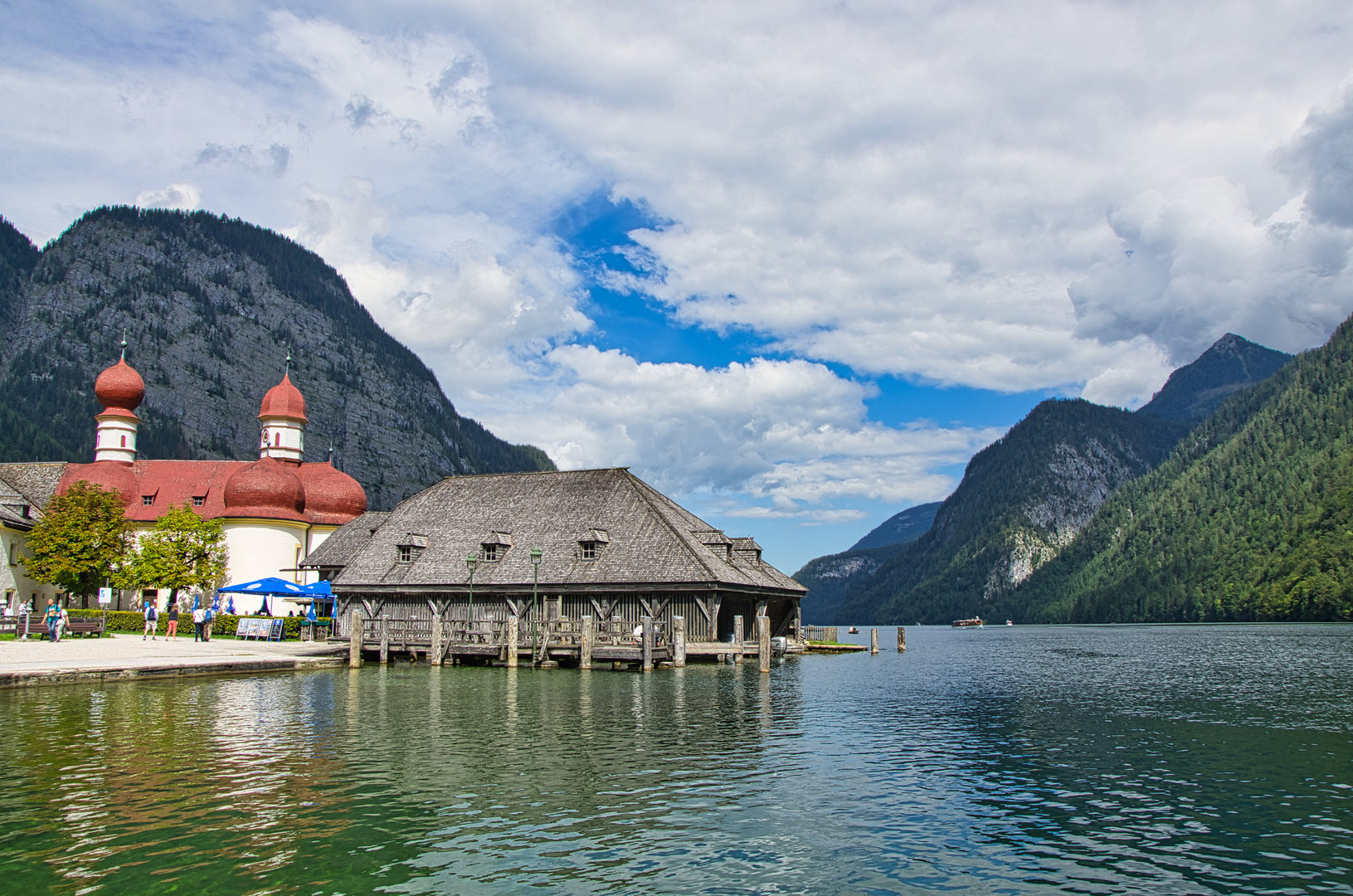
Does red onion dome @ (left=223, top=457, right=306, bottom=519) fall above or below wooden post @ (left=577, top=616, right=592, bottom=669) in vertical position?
above

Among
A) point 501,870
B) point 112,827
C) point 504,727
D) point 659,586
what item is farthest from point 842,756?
point 659,586

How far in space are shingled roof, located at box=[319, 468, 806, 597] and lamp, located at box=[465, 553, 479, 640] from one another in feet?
1.67

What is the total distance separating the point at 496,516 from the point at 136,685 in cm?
2357

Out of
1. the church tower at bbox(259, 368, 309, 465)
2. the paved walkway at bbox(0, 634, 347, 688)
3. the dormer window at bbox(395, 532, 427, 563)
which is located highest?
the church tower at bbox(259, 368, 309, 465)

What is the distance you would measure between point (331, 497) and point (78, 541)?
1777cm

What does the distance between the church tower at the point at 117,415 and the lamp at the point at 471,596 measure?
148 feet

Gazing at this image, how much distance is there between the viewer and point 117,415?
260ft

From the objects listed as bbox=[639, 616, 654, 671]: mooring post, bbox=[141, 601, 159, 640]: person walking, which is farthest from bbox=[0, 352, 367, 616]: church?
bbox=[639, 616, 654, 671]: mooring post

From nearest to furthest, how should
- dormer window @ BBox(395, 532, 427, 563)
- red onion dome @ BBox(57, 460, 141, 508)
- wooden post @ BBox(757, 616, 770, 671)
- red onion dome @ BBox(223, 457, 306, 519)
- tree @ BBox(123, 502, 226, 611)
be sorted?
wooden post @ BBox(757, 616, 770, 671) < dormer window @ BBox(395, 532, 427, 563) < tree @ BBox(123, 502, 226, 611) < red onion dome @ BBox(223, 457, 306, 519) < red onion dome @ BBox(57, 460, 141, 508)

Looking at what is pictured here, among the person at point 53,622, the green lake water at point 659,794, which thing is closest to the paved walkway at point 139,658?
the person at point 53,622

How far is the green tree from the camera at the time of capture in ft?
208

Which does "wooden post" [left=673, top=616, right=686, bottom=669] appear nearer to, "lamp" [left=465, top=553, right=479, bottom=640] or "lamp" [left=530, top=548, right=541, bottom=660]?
"lamp" [left=530, top=548, right=541, bottom=660]

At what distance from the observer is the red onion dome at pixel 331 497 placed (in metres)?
76.2

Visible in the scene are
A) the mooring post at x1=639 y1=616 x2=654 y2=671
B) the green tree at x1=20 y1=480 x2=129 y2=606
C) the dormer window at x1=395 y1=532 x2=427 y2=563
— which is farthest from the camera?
the green tree at x1=20 y1=480 x2=129 y2=606
